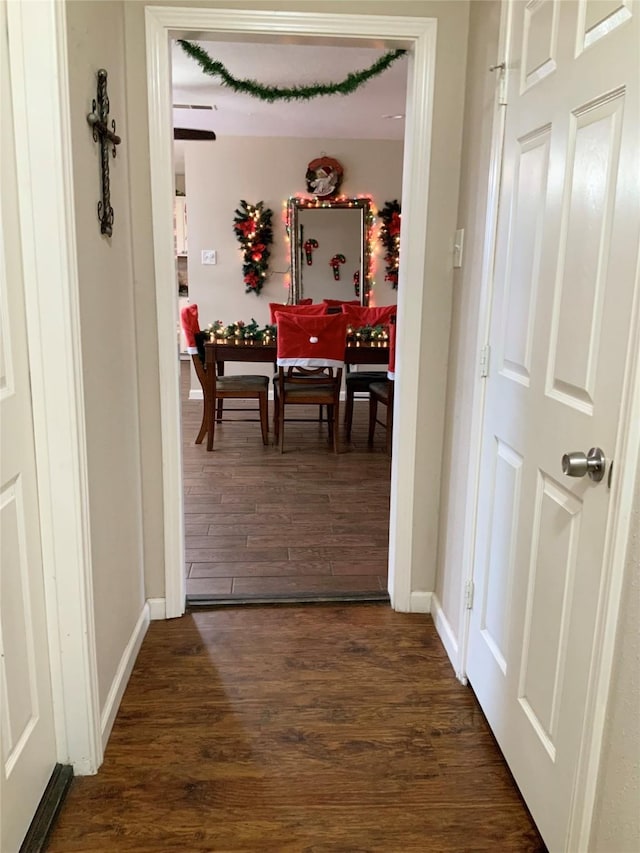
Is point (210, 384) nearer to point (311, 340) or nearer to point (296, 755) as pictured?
point (311, 340)

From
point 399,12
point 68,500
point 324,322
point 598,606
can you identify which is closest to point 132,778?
point 68,500

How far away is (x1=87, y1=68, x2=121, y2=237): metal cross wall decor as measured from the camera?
171 centimetres

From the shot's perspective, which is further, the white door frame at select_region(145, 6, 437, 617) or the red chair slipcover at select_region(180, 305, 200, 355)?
the red chair slipcover at select_region(180, 305, 200, 355)

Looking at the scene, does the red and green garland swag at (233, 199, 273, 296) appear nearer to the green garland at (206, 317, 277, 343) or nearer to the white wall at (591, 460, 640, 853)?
the green garland at (206, 317, 277, 343)

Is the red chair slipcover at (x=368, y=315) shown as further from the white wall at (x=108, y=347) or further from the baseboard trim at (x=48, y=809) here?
the baseboard trim at (x=48, y=809)

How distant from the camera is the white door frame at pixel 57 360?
138 centimetres

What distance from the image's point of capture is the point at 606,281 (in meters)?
1.22

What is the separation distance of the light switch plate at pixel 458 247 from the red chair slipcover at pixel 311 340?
211cm

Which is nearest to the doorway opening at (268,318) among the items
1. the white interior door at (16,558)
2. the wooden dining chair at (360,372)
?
the wooden dining chair at (360,372)

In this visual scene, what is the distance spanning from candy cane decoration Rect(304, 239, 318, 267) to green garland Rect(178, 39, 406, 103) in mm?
1828

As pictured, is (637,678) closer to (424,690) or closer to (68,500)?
(424,690)

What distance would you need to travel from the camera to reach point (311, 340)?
440 centimetres

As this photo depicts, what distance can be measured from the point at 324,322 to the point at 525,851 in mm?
3363

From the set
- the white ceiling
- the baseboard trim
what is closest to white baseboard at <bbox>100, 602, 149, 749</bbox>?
the baseboard trim
